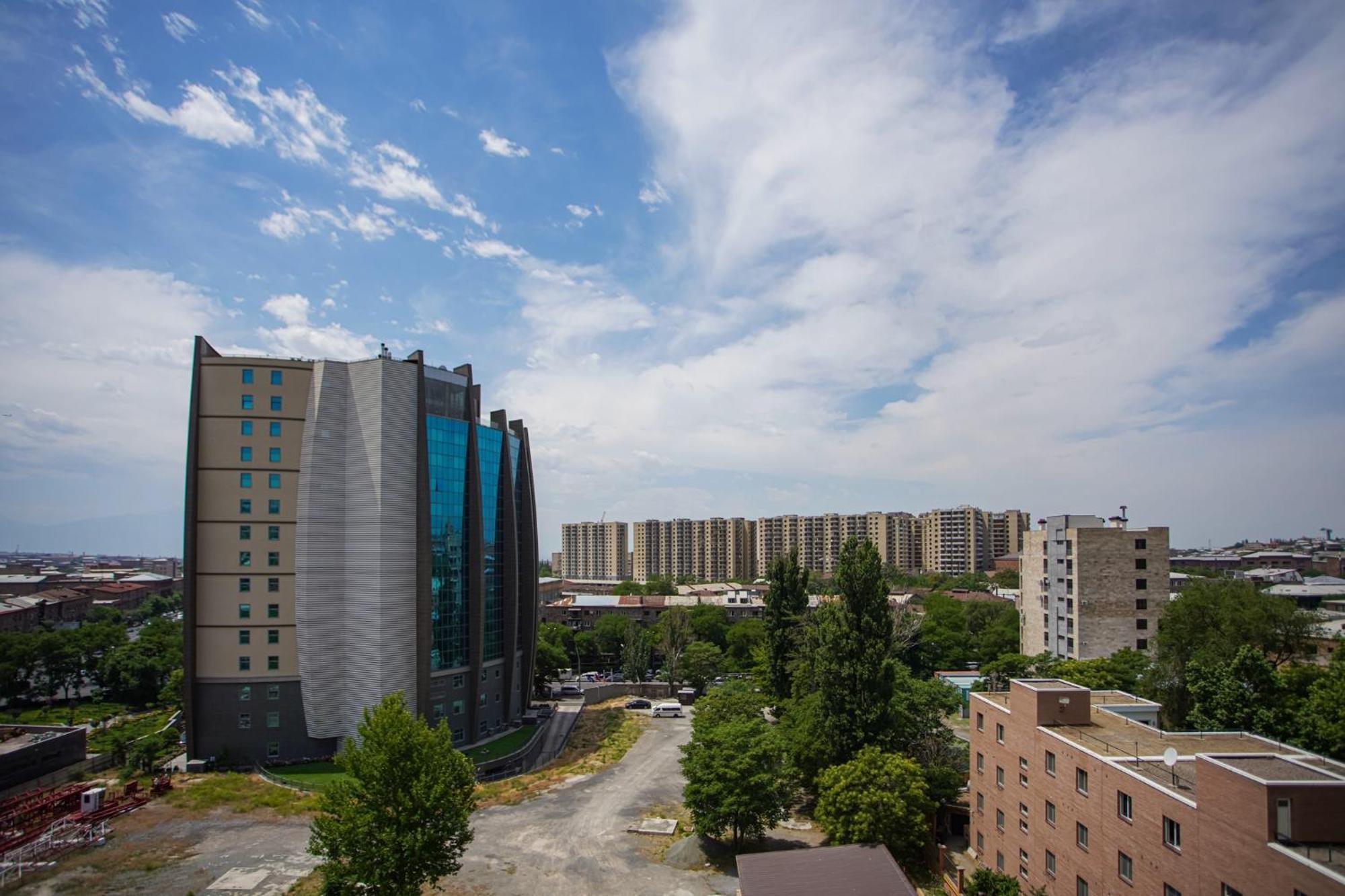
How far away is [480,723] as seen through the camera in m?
51.2

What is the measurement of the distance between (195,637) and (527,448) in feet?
87.1

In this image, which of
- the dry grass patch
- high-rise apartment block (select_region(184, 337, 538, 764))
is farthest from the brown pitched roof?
high-rise apartment block (select_region(184, 337, 538, 764))

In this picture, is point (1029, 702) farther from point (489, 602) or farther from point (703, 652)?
point (703, 652)

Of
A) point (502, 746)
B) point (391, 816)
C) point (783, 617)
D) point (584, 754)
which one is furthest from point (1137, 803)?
point (502, 746)

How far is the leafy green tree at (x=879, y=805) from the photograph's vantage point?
→ 94.9ft

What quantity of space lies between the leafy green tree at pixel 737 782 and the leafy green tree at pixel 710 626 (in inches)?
2088

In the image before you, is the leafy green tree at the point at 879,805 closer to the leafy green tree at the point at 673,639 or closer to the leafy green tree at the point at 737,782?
the leafy green tree at the point at 737,782

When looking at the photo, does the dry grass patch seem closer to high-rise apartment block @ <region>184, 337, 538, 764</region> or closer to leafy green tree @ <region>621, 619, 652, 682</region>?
leafy green tree @ <region>621, 619, 652, 682</region>

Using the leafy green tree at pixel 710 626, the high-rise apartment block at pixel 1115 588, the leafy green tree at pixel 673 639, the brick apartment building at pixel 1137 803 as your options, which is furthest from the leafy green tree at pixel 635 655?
the brick apartment building at pixel 1137 803

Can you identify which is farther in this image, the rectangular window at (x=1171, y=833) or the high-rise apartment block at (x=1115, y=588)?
the high-rise apartment block at (x=1115, y=588)

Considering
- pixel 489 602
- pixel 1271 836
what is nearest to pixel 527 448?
pixel 489 602

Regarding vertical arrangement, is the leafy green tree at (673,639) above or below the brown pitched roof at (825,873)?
below

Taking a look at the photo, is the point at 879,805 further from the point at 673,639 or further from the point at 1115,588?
the point at 673,639

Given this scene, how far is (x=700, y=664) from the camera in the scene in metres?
69.8
